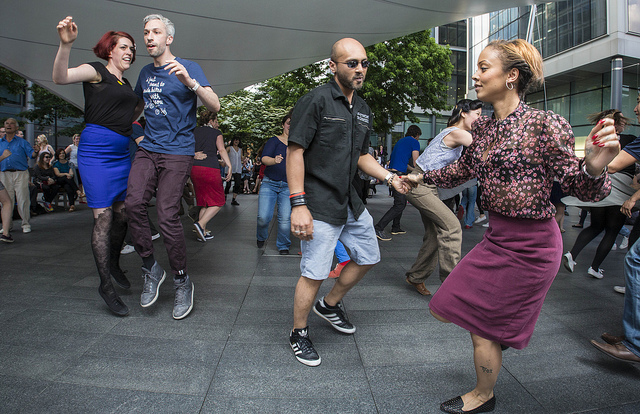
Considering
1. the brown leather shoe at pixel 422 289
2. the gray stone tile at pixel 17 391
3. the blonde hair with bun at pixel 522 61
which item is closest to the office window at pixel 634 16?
the brown leather shoe at pixel 422 289

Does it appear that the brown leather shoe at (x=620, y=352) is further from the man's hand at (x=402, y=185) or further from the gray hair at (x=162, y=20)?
the gray hair at (x=162, y=20)

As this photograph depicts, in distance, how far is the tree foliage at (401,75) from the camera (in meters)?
18.0

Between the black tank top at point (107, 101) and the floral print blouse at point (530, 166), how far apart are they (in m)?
2.82

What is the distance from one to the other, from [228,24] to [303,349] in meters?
7.31

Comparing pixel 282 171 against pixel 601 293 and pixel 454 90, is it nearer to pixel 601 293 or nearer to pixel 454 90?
pixel 601 293

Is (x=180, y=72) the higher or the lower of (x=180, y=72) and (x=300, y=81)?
the lower

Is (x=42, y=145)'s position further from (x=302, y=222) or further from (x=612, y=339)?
(x=612, y=339)

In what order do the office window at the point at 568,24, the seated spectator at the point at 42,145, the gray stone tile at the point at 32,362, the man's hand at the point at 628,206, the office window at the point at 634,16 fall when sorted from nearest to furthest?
the gray stone tile at the point at 32,362, the man's hand at the point at 628,206, the seated spectator at the point at 42,145, the office window at the point at 634,16, the office window at the point at 568,24

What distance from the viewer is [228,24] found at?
8.25m

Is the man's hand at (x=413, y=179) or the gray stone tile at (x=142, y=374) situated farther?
the man's hand at (x=413, y=179)

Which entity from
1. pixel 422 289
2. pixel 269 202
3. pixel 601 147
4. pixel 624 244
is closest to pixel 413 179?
pixel 601 147

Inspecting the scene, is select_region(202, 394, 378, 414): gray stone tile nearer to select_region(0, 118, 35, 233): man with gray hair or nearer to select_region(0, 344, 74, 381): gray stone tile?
select_region(0, 344, 74, 381): gray stone tile

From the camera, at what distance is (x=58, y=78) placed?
311 centimetres

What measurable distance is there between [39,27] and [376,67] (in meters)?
13.2
